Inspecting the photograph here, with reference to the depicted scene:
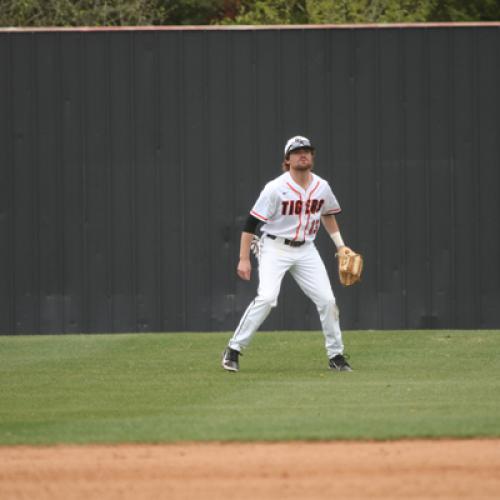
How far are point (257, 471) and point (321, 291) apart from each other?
13.8 feet

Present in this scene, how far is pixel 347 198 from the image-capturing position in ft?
52.6

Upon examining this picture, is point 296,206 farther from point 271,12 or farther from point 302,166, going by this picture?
point 271,12

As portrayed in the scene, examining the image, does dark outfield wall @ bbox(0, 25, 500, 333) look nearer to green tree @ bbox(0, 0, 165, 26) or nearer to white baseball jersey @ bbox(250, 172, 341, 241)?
white baseball jersey @ bbox(250, 172, 341, 241)

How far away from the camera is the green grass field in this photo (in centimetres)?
821

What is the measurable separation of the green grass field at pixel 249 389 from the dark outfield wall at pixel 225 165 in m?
1.38

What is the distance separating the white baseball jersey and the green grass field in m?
1.19

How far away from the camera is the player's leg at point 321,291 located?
36.4ft

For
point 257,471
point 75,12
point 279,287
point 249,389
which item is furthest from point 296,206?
point 75,12

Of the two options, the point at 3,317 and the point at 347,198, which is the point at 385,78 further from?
the point at 3,317

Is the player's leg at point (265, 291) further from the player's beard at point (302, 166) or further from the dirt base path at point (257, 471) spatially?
the dirt base path at point (257, 471)

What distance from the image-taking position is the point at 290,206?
36.4 feet

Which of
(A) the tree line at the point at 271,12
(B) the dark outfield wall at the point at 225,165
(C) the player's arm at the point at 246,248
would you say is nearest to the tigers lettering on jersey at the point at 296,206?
(C) the player's arm at the point at 246,248

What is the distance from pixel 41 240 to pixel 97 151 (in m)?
1.26

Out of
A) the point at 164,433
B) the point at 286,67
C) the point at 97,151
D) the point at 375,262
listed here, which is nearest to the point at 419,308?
the point at 375,262
